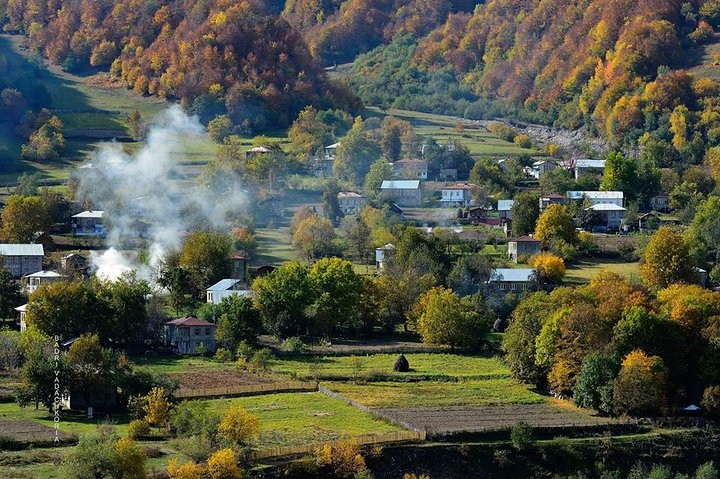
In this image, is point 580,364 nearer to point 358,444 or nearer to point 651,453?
point 651,453

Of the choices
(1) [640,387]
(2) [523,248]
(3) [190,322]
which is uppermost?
(2) [523,248]

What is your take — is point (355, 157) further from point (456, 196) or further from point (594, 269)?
point (594, 269)

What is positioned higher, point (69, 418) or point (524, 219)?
point (524, 219)

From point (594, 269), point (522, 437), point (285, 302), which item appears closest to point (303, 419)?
point (522, 437)

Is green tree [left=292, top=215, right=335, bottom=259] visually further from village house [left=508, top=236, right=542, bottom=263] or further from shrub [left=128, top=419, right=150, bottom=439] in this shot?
shrub [left=128, top=419, right=150, bottom=439]

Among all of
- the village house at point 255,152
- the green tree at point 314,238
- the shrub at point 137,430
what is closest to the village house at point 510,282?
the green tree at point 314,238

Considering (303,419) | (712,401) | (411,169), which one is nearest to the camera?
(303,419)

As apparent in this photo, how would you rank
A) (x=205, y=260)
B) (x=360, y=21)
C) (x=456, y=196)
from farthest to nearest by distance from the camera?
(x=360, y=21)
(x=456, y=196)
(x=205, y=260)
